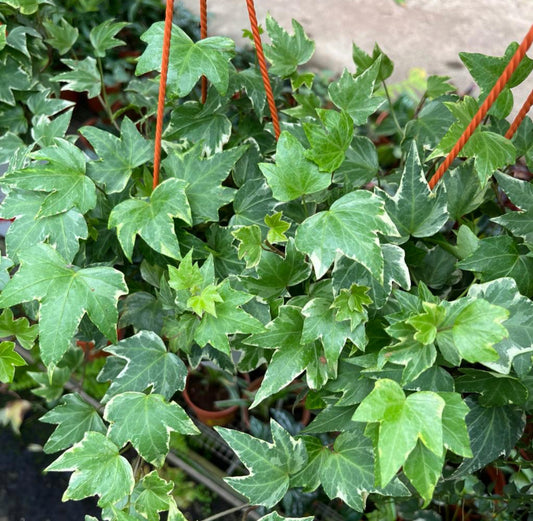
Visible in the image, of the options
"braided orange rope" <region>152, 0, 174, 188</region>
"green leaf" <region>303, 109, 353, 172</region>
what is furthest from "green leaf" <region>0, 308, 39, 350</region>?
"green leaf" <region>303, 109, 353, 172</region>

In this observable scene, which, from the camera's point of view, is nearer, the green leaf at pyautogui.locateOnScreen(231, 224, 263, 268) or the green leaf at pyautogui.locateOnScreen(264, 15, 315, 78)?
the green leaf at pyautogui.locateOnScreen(231, 224, 263, 268)

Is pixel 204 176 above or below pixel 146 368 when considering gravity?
above

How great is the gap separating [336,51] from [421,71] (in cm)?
42

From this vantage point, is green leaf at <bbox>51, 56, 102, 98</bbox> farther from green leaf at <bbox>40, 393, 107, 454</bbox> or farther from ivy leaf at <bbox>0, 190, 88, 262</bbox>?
green leaf at <bbox>40, 393, 107, 454</bbox>

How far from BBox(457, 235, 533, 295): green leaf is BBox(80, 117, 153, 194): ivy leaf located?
1.64 ft

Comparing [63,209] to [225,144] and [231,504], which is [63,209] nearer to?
[225,144]

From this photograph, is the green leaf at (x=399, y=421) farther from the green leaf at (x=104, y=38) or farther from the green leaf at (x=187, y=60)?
the green leaf at (x=104, y=38)

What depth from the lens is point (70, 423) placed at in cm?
96

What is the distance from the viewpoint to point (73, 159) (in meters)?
0.89

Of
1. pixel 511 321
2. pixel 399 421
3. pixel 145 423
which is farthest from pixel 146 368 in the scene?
pixel 511 321

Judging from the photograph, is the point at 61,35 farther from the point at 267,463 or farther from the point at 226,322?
the point at 267,463

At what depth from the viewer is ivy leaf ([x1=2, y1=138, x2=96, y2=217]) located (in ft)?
2.81

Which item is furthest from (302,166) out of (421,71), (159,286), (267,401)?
(421,71)

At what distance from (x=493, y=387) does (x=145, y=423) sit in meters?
0.47
